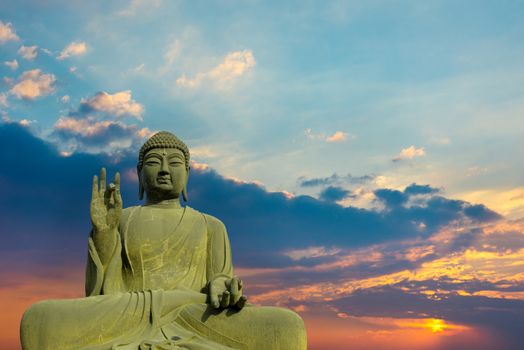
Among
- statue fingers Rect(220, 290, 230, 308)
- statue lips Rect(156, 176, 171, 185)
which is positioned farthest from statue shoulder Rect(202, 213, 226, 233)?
statue fingers Rect(220, 290, 230, 308)

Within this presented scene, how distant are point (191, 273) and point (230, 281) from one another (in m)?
1.16

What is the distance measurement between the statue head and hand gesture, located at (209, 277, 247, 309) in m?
1.94

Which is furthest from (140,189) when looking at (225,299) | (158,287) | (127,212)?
(225,299)

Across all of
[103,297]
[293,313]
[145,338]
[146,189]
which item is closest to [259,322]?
[293,313]

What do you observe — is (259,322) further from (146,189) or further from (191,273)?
(146,189)

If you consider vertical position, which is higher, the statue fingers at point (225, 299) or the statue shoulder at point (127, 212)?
the statue shoulder at point (127, 212)

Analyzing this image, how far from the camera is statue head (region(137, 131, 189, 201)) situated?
412 inches

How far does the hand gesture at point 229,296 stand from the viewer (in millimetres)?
8805

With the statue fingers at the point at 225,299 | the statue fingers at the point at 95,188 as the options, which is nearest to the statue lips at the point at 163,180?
the statue fingers at the point at 95,188

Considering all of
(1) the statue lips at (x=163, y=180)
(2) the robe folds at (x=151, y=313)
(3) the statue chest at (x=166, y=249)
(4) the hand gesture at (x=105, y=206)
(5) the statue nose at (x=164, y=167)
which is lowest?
(2) the robe folds at (x=151, y=313)

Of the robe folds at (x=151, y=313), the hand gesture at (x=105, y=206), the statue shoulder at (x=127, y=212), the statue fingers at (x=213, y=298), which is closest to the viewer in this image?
the robe folds at (x=151, y=313)

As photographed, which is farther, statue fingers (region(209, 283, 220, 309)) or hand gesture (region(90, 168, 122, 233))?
hand gesture (region(90, 168, 122, 233))

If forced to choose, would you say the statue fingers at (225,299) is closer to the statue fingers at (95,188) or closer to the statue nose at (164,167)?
the statue fingers at (95,188)

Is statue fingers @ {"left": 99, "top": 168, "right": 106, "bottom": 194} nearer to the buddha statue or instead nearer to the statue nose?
the buddha statue
